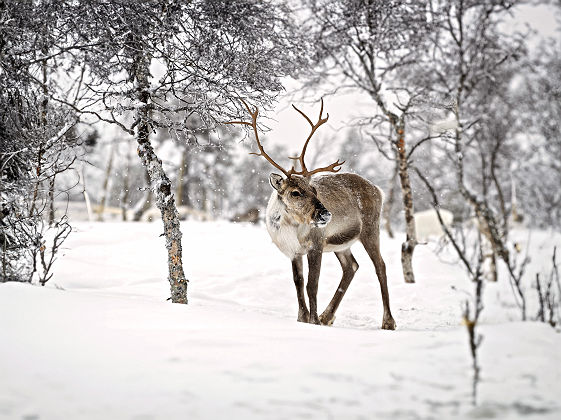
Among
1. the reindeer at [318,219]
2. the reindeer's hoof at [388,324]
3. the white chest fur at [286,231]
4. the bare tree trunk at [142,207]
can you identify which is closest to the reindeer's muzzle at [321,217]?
A: the reindeer at [318,219]

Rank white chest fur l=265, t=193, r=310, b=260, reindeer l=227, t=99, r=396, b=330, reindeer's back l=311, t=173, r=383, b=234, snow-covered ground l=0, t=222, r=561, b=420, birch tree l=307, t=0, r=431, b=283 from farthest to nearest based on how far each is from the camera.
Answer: birch tree l=307, t=0, r=431, b=283, reindeer's back l=311, t=173, r=383, b=234, white chest fur l=265, t=193, r=310, b=260, reindeer l=227, t=99, r=396, b=330, snow-covered ground l=0, t=222, r=561, b=420

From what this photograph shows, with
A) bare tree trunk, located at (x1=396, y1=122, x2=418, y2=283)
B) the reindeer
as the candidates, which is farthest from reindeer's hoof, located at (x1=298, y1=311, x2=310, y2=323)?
bare tree trunk, located at (x1=396, y1=122, x2=418, y2=283)

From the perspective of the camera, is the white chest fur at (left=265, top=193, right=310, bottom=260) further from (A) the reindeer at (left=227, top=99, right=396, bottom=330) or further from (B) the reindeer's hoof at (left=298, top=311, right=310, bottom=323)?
(B) the reindeer's hoof at (left=298, top=311, right=310, bottom=323)

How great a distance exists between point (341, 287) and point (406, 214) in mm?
3439

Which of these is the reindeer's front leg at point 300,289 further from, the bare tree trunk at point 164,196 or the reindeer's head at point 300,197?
the bare tree trunk at point 164,196

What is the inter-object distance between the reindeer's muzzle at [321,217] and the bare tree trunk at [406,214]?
13.6ft

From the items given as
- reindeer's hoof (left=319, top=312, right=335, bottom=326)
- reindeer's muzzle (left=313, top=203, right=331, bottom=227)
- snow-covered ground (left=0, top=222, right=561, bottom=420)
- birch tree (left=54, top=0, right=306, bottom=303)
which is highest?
birch tree (left=54, top=0, right=306, bottom=303)

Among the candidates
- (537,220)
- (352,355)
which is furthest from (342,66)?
(537,220)

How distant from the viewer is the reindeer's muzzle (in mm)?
4434

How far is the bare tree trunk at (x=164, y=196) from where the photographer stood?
498 cm

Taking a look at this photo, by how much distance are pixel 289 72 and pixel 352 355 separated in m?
4.37

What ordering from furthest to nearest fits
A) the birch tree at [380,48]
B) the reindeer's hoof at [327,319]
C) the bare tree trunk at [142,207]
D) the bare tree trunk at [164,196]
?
the bare tree trunk at [142,207]
the birch tree at [380,48]
the reindeer's hoof at [327,319]
the bare tree trunk at [164,196]

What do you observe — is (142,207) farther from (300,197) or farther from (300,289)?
(300,197)

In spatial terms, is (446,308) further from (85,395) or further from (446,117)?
(85,395)
